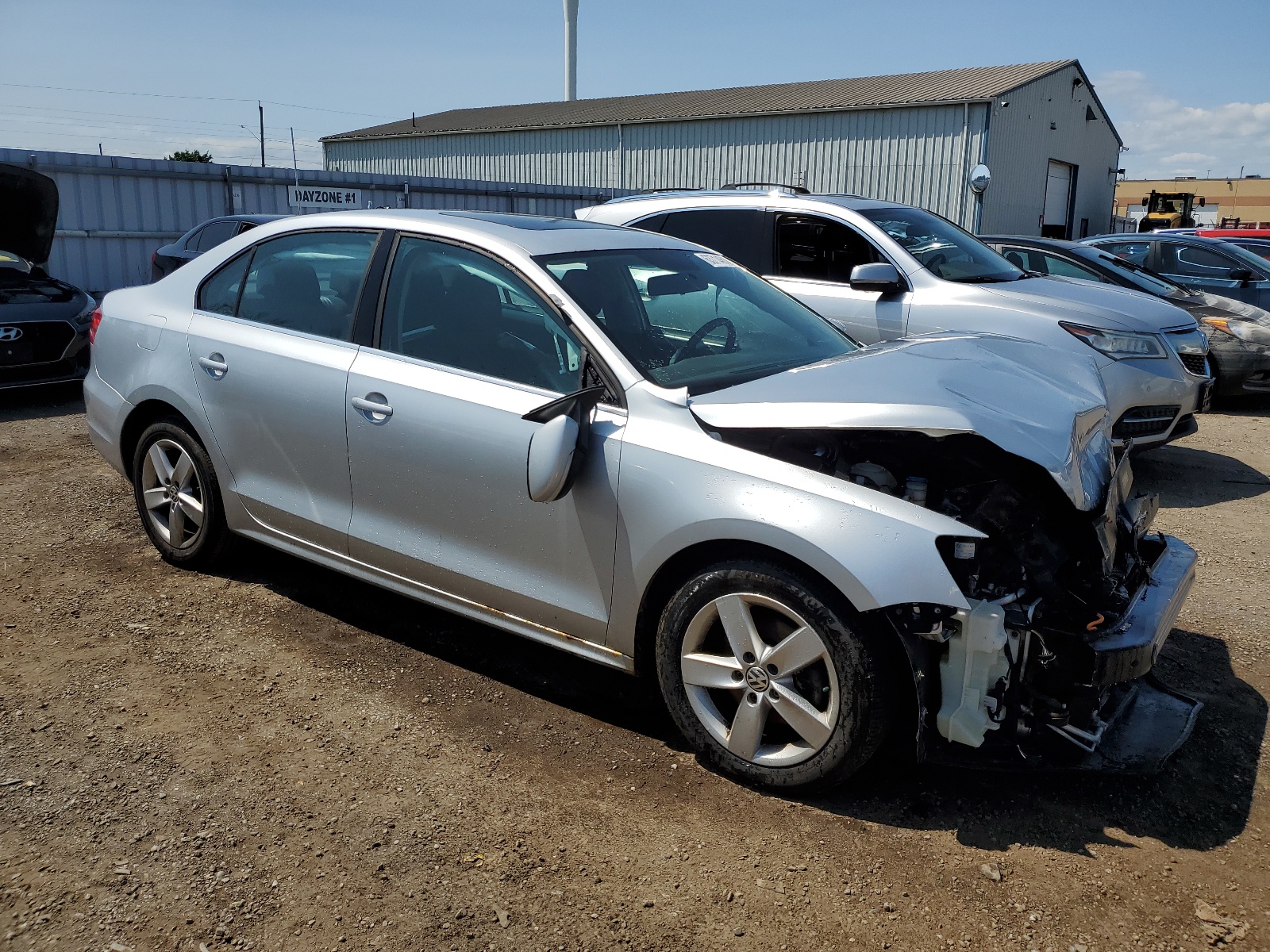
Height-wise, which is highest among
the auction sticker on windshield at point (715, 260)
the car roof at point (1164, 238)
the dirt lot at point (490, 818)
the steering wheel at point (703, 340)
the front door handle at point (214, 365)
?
the car roof at point (1164, 238)

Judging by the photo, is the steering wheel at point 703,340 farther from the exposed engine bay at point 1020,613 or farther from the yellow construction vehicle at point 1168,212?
the yellow construction vehicle at point 1168,212

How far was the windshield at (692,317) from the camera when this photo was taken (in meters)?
3.43

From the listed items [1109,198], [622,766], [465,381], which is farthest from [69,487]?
[1109,198]

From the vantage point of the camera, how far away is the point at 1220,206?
75.5m

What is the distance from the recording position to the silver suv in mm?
6512

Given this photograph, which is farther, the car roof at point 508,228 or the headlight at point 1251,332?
the headlight at point 1251,332

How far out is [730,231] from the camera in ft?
24.2

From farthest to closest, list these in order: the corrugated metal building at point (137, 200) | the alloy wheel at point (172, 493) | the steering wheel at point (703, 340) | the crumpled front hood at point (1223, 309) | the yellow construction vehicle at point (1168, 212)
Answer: the yellow construction vehicle at point (1168, 212) < the corrugated metal building at point (137, 200) < the crumpled front hood at point (1223, 309) < the alloy wheel at point (172, 493) < the steering wheel at point (703, 340)

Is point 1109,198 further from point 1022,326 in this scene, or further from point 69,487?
point 69,487

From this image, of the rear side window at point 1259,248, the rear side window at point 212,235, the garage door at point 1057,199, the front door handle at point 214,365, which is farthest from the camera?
the garage door at point 1057,199

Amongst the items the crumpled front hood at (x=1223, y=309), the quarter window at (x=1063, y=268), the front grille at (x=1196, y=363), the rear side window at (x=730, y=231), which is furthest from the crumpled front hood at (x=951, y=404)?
the crumpled front hood at (x=1223, y=309)

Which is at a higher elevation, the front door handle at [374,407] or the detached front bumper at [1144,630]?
the front door handle at [374,407]

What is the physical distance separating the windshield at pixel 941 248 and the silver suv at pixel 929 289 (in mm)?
12

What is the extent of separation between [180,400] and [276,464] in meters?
0.68
